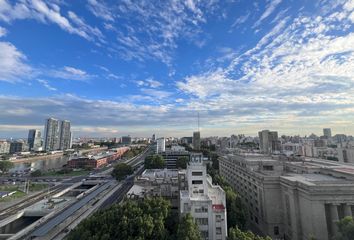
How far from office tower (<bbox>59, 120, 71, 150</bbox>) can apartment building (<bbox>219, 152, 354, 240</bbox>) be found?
147 metres

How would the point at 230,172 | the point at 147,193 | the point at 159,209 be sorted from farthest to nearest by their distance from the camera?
the point at 230,172 → the point at 147,193 → the point at 159,209

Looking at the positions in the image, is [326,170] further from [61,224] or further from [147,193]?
[61,224]

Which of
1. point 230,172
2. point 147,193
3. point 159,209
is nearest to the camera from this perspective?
point 159,209

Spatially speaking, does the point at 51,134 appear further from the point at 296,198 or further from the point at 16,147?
the point at 296,198

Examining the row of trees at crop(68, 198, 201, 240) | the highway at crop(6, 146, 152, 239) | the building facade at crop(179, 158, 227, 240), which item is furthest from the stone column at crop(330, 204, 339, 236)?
the highway at crop(6, 146, 152, 239)

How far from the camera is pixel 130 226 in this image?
16703 millimetres

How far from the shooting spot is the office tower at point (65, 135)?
150875 mm

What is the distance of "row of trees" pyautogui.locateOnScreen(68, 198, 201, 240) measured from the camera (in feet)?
53.3

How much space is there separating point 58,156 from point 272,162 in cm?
12626

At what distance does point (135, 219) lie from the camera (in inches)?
672

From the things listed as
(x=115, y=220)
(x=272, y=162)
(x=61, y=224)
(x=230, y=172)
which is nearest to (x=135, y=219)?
(x=115, y=220)

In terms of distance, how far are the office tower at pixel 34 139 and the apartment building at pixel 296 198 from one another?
16160cm

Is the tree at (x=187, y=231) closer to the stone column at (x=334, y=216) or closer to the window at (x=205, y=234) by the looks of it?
the window at (x=205, y=234)

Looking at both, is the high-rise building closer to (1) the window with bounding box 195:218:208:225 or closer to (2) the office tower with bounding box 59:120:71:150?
(2) the office tower with bounding box 59:120:71:150
